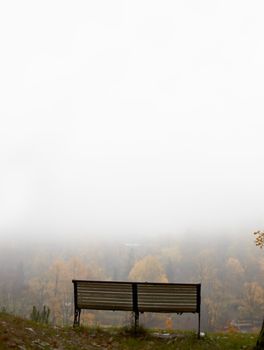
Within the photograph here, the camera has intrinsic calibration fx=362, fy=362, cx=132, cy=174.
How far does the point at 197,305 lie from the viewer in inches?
375

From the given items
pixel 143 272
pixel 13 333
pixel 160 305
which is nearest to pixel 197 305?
pixel 160 305

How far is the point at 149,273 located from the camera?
320ft

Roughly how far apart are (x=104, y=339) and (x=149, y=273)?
91.5 meters

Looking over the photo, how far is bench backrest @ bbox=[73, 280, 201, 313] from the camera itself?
955 centimetres

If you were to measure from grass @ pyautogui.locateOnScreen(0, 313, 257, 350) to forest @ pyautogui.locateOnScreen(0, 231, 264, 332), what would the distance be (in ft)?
72.8

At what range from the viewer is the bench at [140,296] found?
9547 millimetres

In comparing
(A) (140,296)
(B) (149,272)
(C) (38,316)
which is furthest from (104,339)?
(B) (149,272)

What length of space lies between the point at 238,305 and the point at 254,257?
3982 centimetres

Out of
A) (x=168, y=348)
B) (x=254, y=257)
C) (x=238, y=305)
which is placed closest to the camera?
(x=168, y=348)

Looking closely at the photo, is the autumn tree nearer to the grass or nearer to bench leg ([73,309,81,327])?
bench leg ([73,309,81,327])

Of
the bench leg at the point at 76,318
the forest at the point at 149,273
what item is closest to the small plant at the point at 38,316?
the bench leg at the point at 76,318

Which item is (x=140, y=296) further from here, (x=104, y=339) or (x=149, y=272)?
(x=149, y=272)

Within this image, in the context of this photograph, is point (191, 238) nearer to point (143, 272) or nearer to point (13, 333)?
point (143, 272)

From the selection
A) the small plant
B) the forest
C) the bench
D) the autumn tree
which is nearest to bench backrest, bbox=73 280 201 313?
the bench
